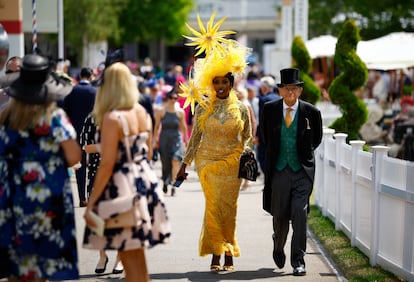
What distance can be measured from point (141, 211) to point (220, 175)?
299cm

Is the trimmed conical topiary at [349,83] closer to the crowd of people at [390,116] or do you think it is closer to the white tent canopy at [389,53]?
the crowd of people at [390,116]

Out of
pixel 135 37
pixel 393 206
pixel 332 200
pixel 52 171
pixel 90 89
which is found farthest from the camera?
pixel 135 37

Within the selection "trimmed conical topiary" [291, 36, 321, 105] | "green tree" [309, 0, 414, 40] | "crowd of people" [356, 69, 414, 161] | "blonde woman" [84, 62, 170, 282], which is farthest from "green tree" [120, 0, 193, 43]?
"blonde woman" [84, 62, 170, 282]

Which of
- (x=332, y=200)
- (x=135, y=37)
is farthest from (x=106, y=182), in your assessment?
(x=135, y=37)

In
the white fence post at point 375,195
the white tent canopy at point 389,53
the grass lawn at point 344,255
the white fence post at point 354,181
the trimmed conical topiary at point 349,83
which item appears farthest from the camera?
the white tent canopy at point 389,53

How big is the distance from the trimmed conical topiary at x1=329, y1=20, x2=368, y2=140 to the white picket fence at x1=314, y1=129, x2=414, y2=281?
231cm

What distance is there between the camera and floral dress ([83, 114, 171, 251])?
688cm

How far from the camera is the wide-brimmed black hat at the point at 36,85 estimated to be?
6770 millimetres

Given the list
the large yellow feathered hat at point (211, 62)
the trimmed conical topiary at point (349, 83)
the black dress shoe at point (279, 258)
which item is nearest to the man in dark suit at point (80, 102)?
the large yellow feathered hat at point (211, 62)

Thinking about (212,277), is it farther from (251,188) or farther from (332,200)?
(251,188)

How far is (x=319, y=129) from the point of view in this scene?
9633 mm

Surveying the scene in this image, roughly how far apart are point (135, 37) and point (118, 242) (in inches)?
1952

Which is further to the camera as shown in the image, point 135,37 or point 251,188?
point 135,37

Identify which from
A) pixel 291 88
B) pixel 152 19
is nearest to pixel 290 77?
pixel 291 88
